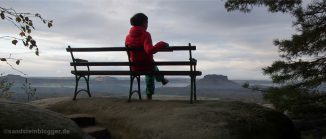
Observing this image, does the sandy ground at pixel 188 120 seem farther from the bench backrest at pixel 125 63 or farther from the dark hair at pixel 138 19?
the dark hair at pixel 138 19

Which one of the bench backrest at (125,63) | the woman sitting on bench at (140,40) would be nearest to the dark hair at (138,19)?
the woman sitting on bench at (140,40)

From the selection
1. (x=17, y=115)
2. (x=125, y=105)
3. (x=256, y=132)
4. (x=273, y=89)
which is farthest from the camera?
(x=273, y=89)

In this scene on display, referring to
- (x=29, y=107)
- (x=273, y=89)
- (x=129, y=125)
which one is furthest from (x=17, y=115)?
(x=273, y=89)

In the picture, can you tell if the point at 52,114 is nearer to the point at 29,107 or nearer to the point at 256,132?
the point at 29,107

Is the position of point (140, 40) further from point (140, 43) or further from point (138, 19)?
point (138, 19)

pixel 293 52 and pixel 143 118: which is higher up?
pixel 293 52

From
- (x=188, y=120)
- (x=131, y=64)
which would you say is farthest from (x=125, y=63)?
(x=188, y=120)

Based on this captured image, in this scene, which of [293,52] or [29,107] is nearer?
[29,107]

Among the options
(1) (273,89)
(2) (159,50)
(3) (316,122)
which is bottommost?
(3) (316,122)

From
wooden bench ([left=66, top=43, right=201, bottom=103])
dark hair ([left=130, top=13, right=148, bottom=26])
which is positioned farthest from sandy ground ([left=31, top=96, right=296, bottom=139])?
dark hair ([left=130, top=13, right=148, bottom=26])

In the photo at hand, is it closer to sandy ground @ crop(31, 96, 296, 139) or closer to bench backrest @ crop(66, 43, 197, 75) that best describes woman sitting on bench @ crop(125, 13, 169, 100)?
bench backrest @ crop(66, 43, 197, 75)

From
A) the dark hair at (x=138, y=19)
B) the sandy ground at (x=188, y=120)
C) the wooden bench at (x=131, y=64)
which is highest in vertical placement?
the dark hair at (x=138, y=19)

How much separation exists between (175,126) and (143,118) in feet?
2.69

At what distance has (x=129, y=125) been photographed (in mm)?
7672
